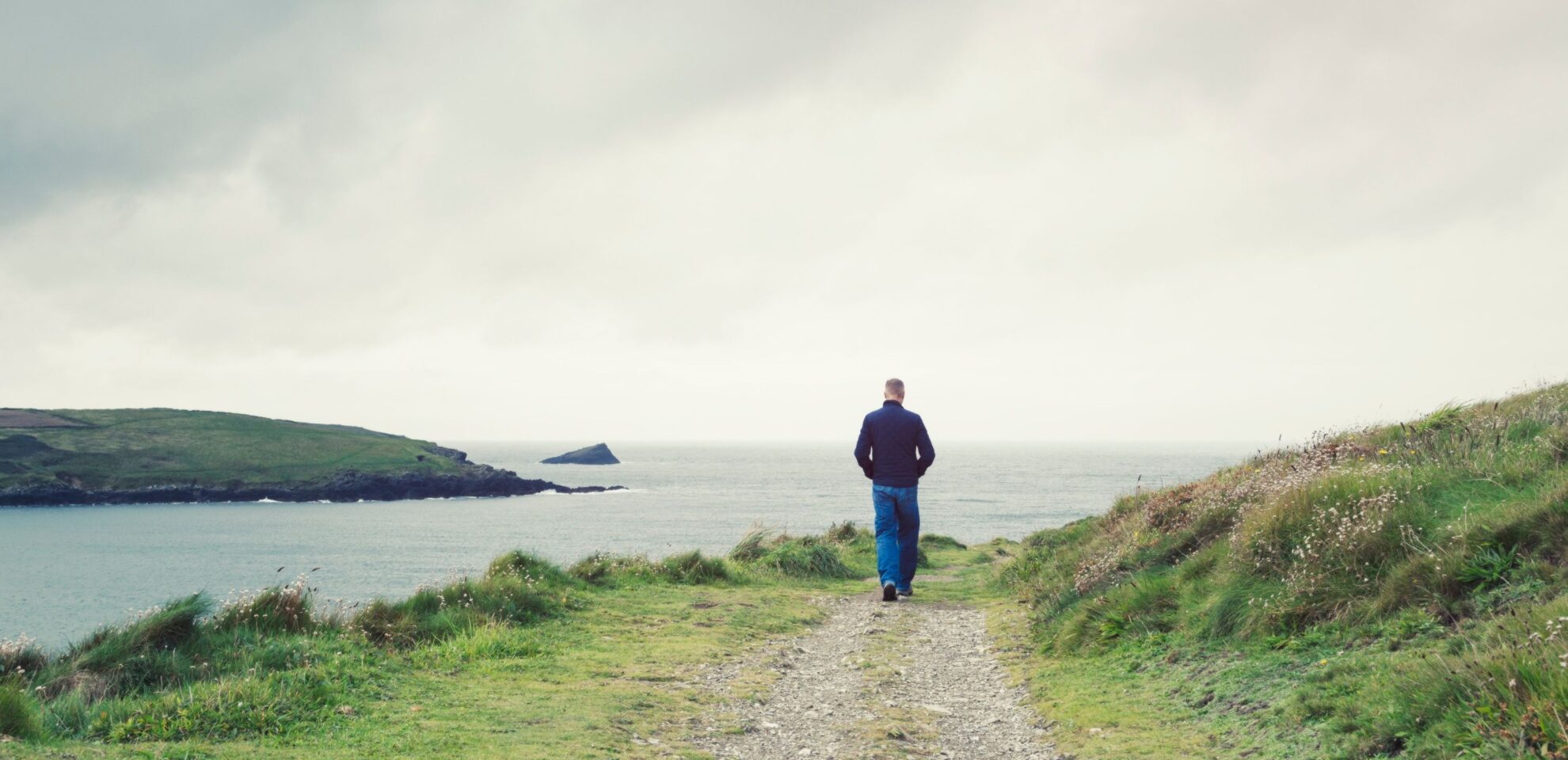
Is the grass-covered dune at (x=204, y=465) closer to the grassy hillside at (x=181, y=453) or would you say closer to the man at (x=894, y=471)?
the grassy hillside at (x=181, y=453)

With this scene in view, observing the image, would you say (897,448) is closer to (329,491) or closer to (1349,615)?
(1349,615)

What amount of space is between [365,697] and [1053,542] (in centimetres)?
1459

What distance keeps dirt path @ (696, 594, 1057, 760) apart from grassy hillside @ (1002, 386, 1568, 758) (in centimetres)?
52

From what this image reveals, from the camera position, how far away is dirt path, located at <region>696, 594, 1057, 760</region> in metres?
6.63

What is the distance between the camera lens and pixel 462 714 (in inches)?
281

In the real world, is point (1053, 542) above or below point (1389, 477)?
below

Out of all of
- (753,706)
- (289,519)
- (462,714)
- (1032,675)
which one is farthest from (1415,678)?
(289,519)

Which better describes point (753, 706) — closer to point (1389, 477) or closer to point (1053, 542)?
point (1389, 477)

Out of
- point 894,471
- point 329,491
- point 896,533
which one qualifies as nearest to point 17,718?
point 894,471

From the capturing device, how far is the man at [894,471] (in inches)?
545

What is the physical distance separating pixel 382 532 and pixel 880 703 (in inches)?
3631

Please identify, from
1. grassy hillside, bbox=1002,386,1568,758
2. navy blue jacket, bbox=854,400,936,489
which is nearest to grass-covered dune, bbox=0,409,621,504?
navy blue jacket, bbox=854,400,936,489

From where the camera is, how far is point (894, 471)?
13.9 m

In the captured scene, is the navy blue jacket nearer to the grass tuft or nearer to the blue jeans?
the blue jeans
